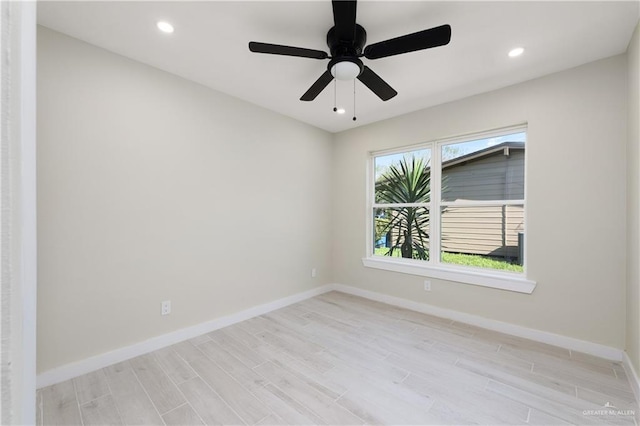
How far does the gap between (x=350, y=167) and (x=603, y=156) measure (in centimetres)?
271

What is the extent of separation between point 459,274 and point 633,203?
1.54 meters

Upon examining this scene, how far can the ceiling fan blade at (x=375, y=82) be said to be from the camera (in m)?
2.04

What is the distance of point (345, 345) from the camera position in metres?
2.58

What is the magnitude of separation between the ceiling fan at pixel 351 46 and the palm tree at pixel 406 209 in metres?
1.76

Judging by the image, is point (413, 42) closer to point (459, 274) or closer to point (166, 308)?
point (459, 274)

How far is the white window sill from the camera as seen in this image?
2760 millimetres

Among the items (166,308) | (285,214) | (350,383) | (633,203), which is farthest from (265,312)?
(633,203)

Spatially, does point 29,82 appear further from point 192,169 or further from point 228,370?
point 192,169

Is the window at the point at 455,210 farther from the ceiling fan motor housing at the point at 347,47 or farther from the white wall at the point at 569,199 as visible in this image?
the ceiling fan motor housing at the point at 347,47

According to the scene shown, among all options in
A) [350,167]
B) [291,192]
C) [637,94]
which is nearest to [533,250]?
[637,94]

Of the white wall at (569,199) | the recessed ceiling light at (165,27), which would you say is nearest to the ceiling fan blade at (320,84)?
the recessed ceiling light at (165,27)

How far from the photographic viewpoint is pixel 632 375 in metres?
2.00

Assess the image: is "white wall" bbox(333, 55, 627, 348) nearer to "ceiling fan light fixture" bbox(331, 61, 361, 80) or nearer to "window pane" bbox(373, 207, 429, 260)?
"window pane" bbox(373, 207, 429, 260)

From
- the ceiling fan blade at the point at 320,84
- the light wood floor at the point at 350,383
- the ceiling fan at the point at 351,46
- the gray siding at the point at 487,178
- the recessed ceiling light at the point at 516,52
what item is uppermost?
the recessed ceiling light at the point at 516,52
